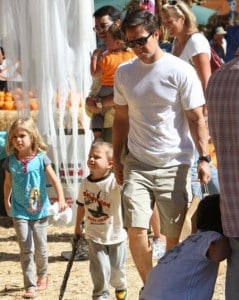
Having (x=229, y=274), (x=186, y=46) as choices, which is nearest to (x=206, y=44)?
(x=186, y=46)

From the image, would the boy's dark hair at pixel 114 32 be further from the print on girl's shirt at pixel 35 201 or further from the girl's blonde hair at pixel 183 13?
the print on girl's shirt at pixel 35 201

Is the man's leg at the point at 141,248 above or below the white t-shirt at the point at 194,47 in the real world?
below

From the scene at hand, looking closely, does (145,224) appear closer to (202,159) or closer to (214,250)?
(202,159)

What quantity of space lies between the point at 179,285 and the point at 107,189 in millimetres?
1847

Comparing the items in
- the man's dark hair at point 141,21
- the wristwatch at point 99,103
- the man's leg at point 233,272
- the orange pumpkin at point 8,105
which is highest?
the man's dark hair at point 141,21

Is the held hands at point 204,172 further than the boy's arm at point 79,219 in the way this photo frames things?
No

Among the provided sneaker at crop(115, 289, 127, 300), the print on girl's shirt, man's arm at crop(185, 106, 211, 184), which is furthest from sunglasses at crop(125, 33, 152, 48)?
sneaker at crop(115, 289, 127, 300)

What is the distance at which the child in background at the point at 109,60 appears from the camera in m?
6.90

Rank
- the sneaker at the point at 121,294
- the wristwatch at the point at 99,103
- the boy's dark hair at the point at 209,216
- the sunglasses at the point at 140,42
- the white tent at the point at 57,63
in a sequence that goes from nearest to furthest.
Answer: the boy's dark hair at the point at 209,216, the sunglasses at the point at 140,42, the sneaker at the point at 121,294, the wristwatch at the point at 99,103, the white tent at the point at 57,63

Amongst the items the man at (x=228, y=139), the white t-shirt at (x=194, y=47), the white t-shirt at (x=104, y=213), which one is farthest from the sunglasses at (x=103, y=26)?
the man at (x=228, y=139)

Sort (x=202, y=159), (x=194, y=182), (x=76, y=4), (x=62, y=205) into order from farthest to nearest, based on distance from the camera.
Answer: (x=76, y=4) < (x=62, y=205) < (x=194, y=182) < (x=202, y=159)

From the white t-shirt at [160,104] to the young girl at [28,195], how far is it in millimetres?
983

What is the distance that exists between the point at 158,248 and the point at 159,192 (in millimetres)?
1710

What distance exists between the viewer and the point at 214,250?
3699 millimetres
